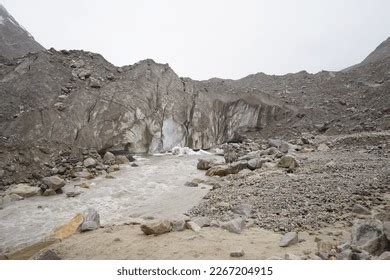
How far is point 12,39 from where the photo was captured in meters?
34.9

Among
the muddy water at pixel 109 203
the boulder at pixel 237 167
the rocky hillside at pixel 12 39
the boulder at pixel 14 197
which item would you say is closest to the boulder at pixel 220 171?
the boulder at pixel 237 167

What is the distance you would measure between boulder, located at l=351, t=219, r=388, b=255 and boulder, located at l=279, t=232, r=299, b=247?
0.80 metres

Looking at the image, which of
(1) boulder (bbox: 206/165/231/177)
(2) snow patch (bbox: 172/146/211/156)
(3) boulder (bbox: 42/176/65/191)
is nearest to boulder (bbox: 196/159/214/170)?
(1) boulder (bbox: 206/165/231/177)

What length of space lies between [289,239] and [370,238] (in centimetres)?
110

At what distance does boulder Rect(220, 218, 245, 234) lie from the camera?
572 cm

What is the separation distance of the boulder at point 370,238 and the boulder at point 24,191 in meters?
8.45

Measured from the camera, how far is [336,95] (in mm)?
23219

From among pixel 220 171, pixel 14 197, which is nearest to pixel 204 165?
pixel 220 171

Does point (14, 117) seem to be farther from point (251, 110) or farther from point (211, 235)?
point (251, 110)

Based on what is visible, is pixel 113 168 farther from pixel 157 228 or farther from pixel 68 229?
pixel 157 228

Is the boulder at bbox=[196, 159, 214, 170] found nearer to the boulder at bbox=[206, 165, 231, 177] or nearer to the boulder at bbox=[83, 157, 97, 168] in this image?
the boulder at bbox=[206, 165, 231, 177]

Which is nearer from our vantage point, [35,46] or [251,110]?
[251,110]
